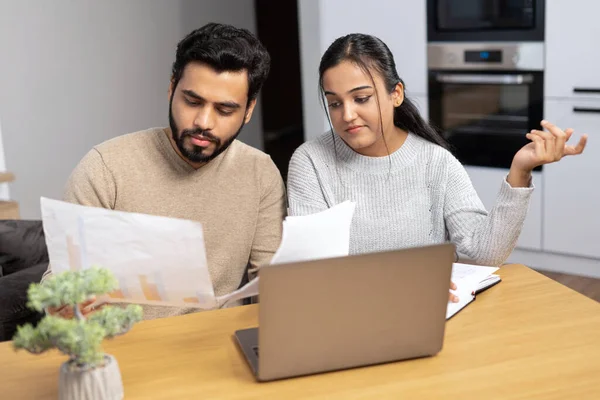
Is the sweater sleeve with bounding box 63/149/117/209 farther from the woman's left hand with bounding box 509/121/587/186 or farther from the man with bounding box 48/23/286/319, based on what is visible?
the woman's left hand with bounding box 509/121/587/186

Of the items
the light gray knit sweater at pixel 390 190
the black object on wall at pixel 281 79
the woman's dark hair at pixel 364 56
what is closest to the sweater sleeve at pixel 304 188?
the light gray knit sweater at pixel 390 190

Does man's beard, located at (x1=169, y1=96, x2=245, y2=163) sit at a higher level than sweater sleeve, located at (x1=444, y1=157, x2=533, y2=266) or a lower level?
higher

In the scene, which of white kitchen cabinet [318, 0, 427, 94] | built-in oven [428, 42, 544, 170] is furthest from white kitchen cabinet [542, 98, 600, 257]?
white kitchen cabinet [318, 0, 427, 94]

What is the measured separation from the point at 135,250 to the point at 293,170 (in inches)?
29.0

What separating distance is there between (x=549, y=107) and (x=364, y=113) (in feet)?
6.35

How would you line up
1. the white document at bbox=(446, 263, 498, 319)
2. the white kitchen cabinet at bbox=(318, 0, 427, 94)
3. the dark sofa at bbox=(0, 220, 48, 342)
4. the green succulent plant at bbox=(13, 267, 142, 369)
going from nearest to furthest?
the green succulent plant at bbox=(13, 267, 142, 369) → the white document at bbox=(446, 263, 498, 319) → the dark sofa at bbox=(0, 220, 48, 342) → the white kitchen cabinet at bbox=(318, 0, 427, 94)

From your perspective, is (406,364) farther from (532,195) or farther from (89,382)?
(532,195)

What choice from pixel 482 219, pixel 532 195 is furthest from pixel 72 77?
pixel 482 219

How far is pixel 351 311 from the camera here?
4.14 ft

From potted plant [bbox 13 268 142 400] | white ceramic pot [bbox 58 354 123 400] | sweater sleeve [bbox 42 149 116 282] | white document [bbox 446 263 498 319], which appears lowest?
white document [bbox 446 263 498 319]

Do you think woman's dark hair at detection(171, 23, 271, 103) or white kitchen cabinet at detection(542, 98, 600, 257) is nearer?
woman's dark hair at detection(171, 23, 271, 103)

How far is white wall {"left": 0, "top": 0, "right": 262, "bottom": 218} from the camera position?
144 inches

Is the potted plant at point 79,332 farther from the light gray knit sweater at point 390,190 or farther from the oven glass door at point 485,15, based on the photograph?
the oven glass door at point 485,15

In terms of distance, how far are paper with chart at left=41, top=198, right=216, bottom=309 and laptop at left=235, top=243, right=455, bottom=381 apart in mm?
141
